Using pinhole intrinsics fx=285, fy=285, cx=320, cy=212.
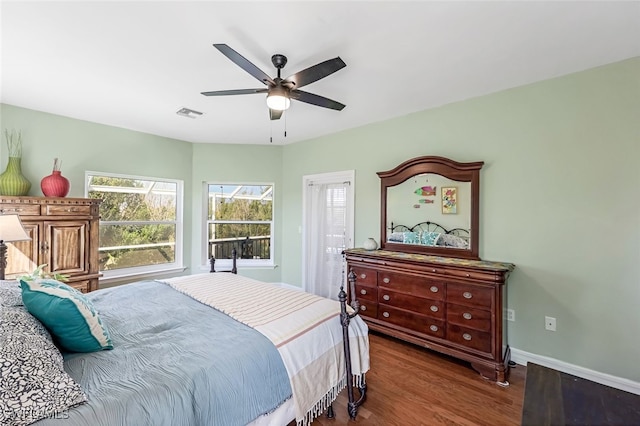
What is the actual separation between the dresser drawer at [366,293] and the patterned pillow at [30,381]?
8.77 ft

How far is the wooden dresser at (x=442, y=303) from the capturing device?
2.45 metres

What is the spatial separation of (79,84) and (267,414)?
327 cm

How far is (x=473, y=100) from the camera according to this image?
3.02 metres

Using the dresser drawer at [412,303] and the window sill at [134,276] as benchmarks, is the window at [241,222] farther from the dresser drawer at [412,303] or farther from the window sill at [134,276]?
the dresser drawer at [412,303]

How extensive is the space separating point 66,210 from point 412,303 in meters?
3.87

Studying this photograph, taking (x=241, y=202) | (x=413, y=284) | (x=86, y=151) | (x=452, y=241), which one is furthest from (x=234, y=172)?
(x=452, y=241)

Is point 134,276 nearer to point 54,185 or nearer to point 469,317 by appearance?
point 54,185

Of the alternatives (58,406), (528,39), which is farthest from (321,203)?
(58,406)

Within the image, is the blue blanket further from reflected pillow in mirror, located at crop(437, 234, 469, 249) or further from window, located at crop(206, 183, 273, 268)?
window, located at crop(206, 183, 273, 268)

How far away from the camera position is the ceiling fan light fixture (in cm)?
209

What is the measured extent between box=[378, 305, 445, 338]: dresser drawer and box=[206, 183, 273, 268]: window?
252cm

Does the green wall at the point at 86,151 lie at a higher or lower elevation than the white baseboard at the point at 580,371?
higher

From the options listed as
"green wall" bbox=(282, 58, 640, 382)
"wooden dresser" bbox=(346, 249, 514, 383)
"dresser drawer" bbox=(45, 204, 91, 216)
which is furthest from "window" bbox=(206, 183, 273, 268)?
"green wall" bbox=(282, 58, 640, 382)

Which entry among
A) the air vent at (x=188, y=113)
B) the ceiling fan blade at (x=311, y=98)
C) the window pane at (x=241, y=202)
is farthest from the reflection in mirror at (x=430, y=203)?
the air vent at (x=188, y=113)
